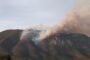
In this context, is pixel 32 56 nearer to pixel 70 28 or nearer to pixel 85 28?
pixel 70 28

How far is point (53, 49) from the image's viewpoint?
326ft

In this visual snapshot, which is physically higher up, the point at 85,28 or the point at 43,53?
the point at 85,28

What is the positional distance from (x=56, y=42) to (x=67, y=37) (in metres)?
4.22

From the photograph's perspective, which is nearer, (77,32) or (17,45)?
(77,32)

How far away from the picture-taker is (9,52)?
338ft

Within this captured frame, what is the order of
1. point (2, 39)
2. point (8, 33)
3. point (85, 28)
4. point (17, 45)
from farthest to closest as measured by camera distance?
point (8, 33), point (2, 39), point (17, 45), point (85, 28)

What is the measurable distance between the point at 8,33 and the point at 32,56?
35.7 m

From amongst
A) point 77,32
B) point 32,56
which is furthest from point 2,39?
point 77,32

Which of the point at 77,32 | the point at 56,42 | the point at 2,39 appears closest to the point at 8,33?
the point at 2,39

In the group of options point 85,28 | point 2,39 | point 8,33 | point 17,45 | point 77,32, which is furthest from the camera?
point 8,33

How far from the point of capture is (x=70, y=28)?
9719 cm

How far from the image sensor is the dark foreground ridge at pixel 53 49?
315 feet

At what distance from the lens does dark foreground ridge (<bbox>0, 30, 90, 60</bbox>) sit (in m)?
95.9

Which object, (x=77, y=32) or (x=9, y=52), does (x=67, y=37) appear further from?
(x=9, y=52)
